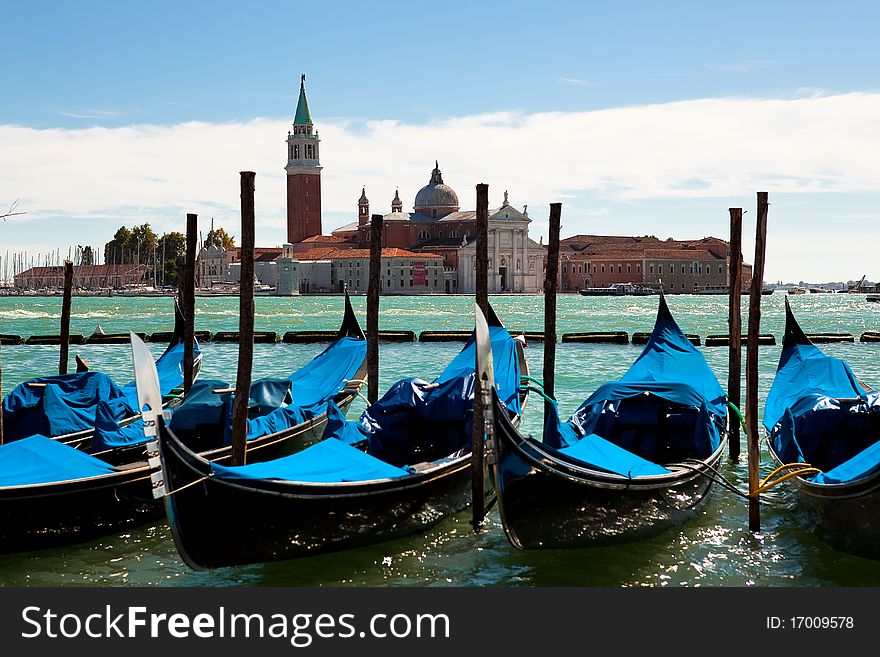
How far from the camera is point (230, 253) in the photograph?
68.5 metres

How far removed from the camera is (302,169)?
63750 mm

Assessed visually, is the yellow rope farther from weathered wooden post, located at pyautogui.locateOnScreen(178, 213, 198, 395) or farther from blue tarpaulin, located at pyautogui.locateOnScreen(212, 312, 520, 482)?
weathered wooden post, located at pyautogui.locateOnScreen(178, 213, 198, 395)

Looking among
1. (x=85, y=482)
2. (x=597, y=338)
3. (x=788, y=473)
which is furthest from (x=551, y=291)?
(x=597, y=338)

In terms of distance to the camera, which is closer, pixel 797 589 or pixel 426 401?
pixel 797 589

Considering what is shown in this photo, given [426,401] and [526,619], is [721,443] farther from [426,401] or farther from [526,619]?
[526,619]

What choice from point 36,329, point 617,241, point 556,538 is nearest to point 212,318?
point 36,329

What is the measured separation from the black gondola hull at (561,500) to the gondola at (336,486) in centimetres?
23

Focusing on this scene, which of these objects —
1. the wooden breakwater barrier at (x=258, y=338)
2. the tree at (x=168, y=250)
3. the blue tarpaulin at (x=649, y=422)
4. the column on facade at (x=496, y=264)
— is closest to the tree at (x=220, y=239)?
the tree at (x=168, y=250)

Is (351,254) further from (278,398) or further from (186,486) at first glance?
(186,486)

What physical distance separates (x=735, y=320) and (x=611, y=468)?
2.57 metres

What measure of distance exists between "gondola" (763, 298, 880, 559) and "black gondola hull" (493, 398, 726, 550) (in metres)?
0.75

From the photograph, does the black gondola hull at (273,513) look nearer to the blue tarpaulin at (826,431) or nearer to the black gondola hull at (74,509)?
the black gondola hull at (74,509)

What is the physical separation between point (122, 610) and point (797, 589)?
2776 mm

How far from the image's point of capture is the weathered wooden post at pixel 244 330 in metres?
5.48
